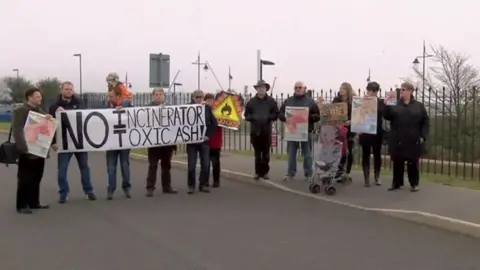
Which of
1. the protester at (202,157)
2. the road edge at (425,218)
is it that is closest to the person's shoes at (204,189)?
the protester at (202,157)

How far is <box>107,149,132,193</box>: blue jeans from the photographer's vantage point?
1080 centimetres

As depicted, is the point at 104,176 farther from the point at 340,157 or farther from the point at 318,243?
the point at 318,243

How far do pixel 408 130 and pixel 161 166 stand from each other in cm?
440

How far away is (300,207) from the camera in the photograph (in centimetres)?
997

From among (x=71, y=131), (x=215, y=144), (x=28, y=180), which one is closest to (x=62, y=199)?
(x=28, y=180)

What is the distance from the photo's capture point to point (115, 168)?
1088 centimetres

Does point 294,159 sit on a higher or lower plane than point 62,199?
higher

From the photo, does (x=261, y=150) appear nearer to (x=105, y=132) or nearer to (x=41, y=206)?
(x=105, y=132)

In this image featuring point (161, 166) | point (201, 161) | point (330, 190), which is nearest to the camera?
point (330, 190)

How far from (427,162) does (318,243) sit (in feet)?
25.3

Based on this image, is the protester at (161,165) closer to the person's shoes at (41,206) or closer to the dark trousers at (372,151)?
the person's shoes at (41,206)

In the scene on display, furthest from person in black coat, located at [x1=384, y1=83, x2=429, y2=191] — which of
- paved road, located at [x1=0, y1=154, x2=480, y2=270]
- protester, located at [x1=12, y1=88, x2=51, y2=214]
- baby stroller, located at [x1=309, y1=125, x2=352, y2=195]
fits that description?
protester, located at [x1=12, y1=88, x2=51, y2=214]

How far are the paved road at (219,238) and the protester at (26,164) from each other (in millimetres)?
307

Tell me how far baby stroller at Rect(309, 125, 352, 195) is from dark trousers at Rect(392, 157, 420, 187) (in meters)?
0.94
